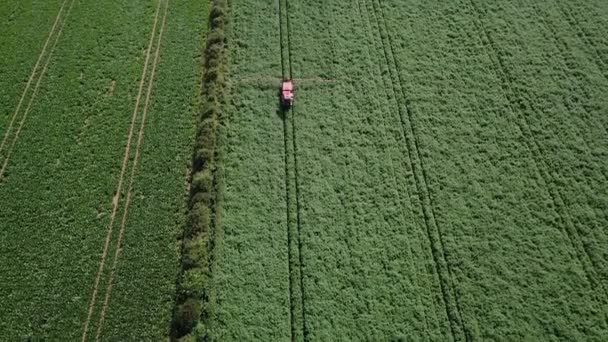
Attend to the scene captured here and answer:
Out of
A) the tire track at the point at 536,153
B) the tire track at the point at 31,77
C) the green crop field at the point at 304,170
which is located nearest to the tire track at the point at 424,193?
the green crop field at the point at 304,170

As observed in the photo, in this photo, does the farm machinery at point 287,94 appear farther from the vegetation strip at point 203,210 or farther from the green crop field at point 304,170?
the vegetation strip at point 203,210

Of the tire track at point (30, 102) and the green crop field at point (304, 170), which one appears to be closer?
the green crop field at point (304, 170)

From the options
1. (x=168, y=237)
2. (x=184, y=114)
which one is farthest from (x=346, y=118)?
(x=168, y=237)

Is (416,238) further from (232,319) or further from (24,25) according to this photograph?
(24,25)

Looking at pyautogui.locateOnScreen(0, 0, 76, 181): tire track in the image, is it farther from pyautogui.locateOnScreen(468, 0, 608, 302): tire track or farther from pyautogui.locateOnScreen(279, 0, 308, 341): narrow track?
pyautogui.locateOnScreen(468, 0, 608, 302): tire track

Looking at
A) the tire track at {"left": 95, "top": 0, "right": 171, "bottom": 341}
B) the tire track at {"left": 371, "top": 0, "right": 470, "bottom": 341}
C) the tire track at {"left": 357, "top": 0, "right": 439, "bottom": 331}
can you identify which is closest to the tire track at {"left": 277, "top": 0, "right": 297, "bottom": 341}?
the tire track at {"left": 357, "top": 0, "right": 439, "bottom": 331}

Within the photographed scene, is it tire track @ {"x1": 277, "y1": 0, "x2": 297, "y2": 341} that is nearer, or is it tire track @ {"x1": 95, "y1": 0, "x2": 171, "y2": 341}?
tire track @ {"x1": 277, "y1": 0, "x2": 297, "y2": 341}
